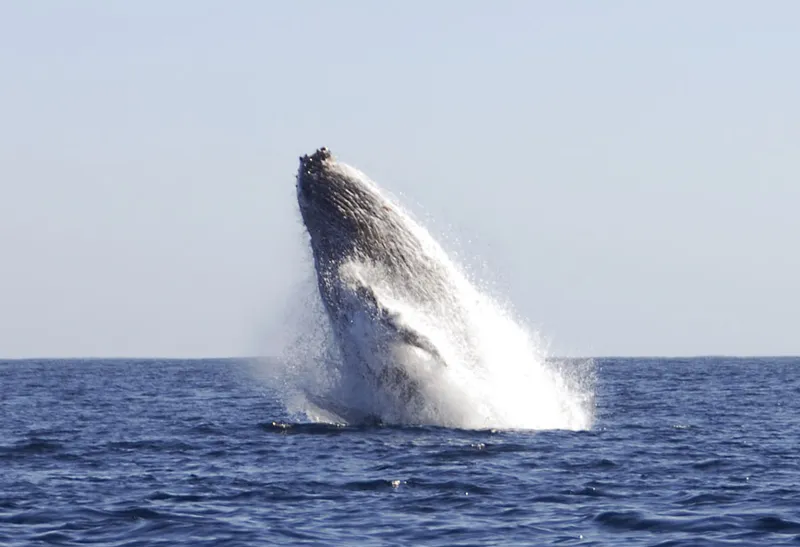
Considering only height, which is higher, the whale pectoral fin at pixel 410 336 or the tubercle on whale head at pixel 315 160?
the tubercle on whale head at pixel 315 160

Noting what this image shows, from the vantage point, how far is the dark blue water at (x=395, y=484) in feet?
50.0

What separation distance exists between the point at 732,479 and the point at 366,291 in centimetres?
832

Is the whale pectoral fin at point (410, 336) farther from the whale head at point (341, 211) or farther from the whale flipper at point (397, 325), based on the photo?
the whale head at point (341, 211)

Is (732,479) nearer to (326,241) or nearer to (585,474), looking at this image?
(585,474)

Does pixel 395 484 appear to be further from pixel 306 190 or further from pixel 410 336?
pixel 306 190

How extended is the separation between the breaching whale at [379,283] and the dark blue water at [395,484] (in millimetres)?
1417

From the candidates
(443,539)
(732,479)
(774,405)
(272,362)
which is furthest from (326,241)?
(774,405)

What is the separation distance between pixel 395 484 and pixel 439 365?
22.4ft

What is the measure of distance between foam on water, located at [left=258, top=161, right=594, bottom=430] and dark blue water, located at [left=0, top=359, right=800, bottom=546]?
2.71 ft

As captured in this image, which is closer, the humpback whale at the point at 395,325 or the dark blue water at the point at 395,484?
the dark blue water at the point at 395,484

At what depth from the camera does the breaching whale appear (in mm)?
24438

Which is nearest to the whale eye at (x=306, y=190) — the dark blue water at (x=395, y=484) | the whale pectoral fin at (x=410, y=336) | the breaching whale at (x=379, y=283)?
the breaching whale at (x=379, y=283)

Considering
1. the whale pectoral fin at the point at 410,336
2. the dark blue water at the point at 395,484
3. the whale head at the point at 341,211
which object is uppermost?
the whale head at the point at 341,211

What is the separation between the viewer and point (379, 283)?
24906 mm
